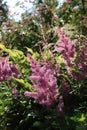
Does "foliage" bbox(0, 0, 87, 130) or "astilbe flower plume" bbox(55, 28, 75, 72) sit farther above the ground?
"astilbe flower plume" bbox(55, 28, 75, 72)

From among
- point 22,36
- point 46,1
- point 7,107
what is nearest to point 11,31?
point 22,36

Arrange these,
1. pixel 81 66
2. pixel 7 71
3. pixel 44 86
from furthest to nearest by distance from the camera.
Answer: pixel 7 71 → pixel 81 66 → pixel 44 86

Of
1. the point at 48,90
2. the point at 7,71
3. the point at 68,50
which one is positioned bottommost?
the point at 48,90

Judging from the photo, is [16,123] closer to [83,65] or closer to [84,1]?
[83,65]

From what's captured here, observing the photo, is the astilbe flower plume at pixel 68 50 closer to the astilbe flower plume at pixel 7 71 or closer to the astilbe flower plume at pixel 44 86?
the astilbe flower plume at pixel 44 86

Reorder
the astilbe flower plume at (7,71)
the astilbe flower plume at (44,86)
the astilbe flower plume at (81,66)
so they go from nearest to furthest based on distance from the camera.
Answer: the astilbe flower plume at (44,86), the astilbe flower plume at (81,66), the astilbe flower plume at (7,71)

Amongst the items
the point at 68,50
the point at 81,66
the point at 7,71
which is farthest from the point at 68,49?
the point at 7,71

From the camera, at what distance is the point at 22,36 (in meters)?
9.28

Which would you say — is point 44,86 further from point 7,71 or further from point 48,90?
point 7,71

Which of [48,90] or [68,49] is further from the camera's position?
[68,49]

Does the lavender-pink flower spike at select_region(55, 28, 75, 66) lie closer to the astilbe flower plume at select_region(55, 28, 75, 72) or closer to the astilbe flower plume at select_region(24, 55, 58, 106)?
the astilbe flower plume at select_region(55, 28, 75, 72)

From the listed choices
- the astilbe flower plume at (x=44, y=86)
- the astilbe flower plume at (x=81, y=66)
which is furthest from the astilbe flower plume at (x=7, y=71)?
the astilbe flower plume at (x=81, y=66)

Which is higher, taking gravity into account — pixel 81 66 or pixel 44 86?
pixel 81 66

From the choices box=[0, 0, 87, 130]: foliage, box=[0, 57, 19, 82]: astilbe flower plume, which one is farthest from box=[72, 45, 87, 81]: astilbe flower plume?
box=[0, 57, 19, 82]: astilbe flower plume
